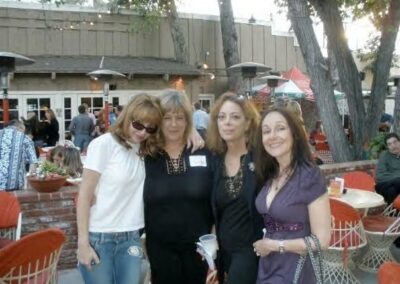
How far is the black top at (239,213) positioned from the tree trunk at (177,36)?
1448cm

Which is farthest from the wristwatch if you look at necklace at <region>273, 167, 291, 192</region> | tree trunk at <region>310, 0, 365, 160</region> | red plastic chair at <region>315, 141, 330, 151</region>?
red plastic chair at <region>315, 141, 330, 151</region>

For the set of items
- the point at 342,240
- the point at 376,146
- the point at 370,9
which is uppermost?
the point at 370,9

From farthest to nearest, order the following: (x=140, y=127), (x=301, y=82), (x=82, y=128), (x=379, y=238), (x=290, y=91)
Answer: (x=301, y=82)
(x=290, y=91)
(x=82, y=128)
(x=379, y=238)
(x=140, y=127)

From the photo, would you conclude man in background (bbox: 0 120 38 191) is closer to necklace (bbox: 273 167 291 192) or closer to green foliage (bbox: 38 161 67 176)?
green foliage (bbox: 38 161 67 176)

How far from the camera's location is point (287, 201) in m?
2.34

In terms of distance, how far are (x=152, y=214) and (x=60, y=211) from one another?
2.65 metres

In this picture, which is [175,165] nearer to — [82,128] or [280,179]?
[280,179]

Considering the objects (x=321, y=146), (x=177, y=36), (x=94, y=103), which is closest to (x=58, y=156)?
(x=321, y=146)

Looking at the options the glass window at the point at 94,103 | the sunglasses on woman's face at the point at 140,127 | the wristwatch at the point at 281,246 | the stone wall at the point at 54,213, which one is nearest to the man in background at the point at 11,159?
the stone wall at the point at 54,213

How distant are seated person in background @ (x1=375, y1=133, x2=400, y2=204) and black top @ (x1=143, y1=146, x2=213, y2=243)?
397 cm

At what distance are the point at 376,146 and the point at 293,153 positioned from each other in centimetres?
612

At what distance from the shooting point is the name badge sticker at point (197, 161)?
112 inches

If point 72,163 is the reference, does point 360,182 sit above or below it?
below

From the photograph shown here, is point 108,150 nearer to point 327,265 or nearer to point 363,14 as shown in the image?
point 327,265
